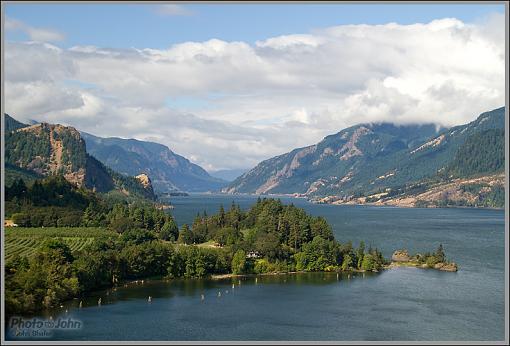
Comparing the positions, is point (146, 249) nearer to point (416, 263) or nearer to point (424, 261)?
point (416, 263)

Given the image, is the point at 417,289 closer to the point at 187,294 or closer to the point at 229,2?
the point at 187,294

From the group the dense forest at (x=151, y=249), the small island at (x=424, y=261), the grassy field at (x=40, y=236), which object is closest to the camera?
the dense forest at (x=151, y=249)

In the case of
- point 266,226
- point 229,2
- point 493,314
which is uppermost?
point 229,2

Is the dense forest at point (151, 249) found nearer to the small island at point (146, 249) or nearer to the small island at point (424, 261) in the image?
the small island at point (146, 249)

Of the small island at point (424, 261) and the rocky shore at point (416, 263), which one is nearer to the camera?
the rocky shore at point (416, 263)

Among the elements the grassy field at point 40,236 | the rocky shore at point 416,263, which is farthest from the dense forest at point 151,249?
the rocky shore at point 416,263

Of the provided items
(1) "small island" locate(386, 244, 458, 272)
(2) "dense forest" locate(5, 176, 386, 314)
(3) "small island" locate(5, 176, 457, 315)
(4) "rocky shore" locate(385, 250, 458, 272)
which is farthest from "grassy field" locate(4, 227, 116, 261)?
(1) "small island" locate(386, 244, 458, 272)

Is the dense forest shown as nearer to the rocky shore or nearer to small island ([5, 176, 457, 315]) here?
small island ([5, 176, 457, 315])

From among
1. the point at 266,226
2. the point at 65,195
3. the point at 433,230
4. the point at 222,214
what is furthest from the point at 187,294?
the point at 433,230
